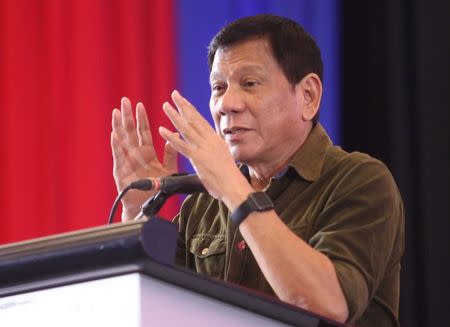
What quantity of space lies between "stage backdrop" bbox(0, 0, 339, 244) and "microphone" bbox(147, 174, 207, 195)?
1252 mm

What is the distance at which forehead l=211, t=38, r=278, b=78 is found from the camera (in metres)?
1.96

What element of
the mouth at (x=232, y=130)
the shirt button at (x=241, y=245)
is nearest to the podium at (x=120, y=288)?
the shirt button at (x=241, y=245)

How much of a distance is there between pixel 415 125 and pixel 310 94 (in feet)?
3.24

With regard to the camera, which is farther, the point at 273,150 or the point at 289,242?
the point at 273,150

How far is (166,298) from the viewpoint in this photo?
3.61 feet

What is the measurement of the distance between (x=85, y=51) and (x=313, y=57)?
1.05 m

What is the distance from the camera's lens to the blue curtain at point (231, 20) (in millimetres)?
2953

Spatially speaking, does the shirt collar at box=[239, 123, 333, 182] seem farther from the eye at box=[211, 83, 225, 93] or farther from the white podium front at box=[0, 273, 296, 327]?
the white podium front at box=[0, 273, 296, 327]

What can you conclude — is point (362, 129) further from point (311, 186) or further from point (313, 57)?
point (311, 186)

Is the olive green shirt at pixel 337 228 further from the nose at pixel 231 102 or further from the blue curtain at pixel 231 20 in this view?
the blue curtain at pixel 231 20

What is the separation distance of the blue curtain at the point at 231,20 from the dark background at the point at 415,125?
0.11 metres

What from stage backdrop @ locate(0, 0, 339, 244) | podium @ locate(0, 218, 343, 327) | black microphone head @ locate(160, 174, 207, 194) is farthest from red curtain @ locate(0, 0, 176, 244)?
podium @ locate(0, 218, 343, 327)

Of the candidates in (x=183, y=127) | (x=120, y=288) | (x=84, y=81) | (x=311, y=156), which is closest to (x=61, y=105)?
(x=84, y=81)

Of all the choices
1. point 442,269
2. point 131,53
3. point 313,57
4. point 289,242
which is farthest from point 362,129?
point 289,242
